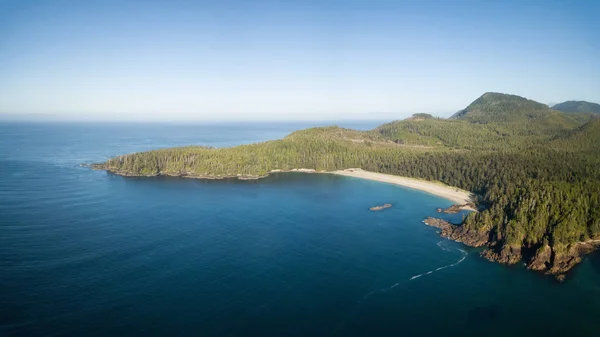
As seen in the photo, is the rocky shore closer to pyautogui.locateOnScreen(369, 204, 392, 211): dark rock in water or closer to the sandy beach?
pyautogui.locateOnScreen(369, 204, 392, 211): dark rock in water

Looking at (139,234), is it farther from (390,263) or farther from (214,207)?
(390,263)

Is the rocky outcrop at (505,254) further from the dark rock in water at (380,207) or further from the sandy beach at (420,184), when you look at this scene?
the sandy beach at (420,184)

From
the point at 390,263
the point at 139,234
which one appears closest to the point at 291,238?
the point at 390,263

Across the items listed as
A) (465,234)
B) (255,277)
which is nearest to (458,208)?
(465,234)

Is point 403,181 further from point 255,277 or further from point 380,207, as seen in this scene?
point 255,277

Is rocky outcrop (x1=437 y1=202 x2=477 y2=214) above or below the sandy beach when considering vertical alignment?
below

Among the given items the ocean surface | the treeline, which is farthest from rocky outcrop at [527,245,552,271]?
the ocean surface
